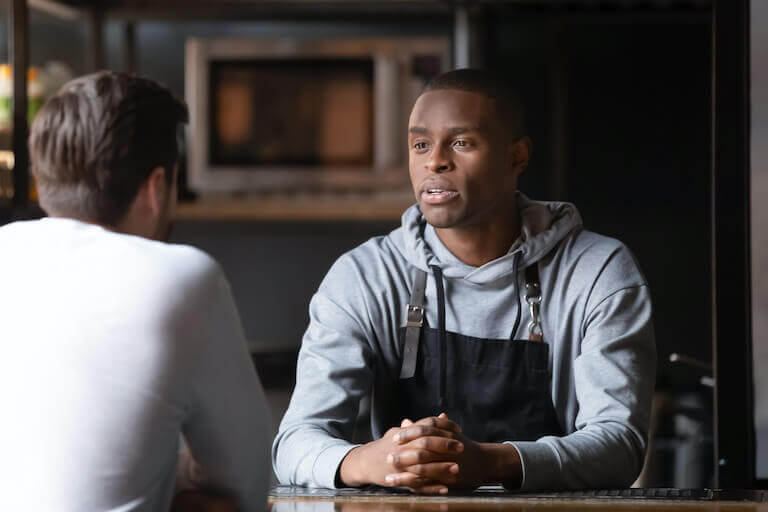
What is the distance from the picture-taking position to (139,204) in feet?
2.78

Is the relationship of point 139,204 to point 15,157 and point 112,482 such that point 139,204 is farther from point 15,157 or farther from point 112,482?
point 15,157

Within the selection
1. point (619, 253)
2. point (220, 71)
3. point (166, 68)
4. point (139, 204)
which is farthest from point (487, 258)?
point (166, 68)

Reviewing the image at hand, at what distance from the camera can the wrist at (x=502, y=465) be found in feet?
3.80

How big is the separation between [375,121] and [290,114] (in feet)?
0.73

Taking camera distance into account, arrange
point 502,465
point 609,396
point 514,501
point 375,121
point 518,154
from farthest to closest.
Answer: point 375,121 < point 518,154 < point 609,396 < point 502,465 < point 514,501

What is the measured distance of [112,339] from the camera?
2.48ft

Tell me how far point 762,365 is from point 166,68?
5.98ft

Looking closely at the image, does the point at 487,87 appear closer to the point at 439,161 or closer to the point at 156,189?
the point at 439,161

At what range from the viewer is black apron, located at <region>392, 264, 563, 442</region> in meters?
1.37

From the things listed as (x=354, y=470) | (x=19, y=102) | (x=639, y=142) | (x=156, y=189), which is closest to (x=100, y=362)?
(x=156, y=189)

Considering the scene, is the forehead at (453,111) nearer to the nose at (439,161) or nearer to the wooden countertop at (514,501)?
the nose at (439,161)

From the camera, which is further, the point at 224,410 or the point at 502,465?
the point at 502,465

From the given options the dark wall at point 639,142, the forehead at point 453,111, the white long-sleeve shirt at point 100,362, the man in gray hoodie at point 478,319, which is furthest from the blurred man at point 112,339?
the dark wall at point 639,142

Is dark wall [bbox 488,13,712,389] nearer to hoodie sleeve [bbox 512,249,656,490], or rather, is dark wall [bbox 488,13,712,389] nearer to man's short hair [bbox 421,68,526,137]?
man's short hair [bbox 421,68,526,137]
